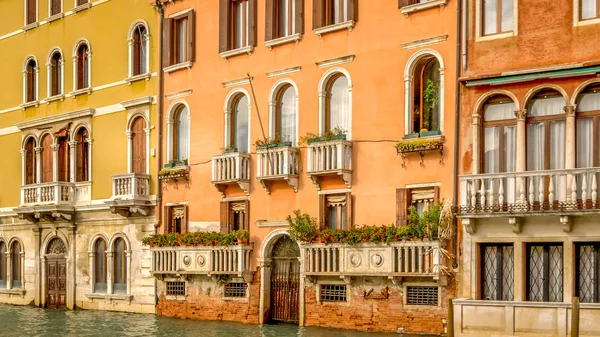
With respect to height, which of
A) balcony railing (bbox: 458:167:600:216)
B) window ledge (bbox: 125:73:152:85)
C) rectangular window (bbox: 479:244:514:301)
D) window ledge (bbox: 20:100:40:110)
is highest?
window ledge (bbox: 125:73:152:85)

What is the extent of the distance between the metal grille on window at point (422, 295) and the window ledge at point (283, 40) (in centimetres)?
655

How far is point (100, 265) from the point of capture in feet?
96.9

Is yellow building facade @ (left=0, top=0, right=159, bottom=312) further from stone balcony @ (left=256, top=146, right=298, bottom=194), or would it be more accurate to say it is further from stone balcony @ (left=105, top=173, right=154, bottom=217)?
stone balcony @ (left=256, top=146, right=298, bottom=194)

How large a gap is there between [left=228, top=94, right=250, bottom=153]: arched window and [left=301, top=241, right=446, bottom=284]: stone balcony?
3887 millimetres

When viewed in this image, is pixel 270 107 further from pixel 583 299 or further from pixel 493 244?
pixel 583 299

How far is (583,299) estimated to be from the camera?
18422mm

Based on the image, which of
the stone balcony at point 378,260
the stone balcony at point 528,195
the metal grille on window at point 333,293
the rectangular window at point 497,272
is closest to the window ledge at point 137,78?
the stone balcony at point 378,260

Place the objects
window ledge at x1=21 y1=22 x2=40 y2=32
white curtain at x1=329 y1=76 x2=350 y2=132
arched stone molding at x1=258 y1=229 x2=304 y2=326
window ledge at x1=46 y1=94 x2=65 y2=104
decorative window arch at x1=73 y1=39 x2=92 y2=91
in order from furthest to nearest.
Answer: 1. window ledge at x1=21 y1=22 x2=40 y2=32
2. window ledge at x1=46 y1=94 x2=65 y2=104
3. decorative window arch at x1=73 y1=39 x2=92 y2=91
4. arched stone molding at x1=258 y1=229 x2=304 y2=326
5. white curtain at x1=329 y1=76 x2=350 y2=132

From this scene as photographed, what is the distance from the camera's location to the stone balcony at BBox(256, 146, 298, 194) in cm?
2327

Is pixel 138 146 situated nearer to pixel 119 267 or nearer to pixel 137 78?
pixel 137 78

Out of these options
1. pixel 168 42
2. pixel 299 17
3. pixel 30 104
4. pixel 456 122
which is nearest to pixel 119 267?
pixel 168 42

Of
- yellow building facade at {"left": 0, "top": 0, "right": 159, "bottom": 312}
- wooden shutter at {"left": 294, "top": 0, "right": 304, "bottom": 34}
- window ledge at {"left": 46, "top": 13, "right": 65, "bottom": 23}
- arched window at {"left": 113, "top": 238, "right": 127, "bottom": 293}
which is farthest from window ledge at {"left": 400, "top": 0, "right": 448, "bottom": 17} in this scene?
window ledge at {"left": 46, "top": 13, "right": 65, "bottom": 23}

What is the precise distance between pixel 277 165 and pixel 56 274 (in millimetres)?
10878

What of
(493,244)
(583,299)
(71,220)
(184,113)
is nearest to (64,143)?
(71,220)
